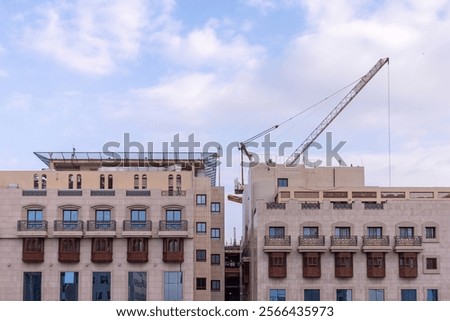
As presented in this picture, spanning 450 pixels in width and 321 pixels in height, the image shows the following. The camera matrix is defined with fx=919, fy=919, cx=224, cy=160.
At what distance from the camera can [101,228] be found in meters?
73.8

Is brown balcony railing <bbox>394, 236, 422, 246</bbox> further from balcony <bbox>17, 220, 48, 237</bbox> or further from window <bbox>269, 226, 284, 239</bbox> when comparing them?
balcony <bbox>17, 220, 48, 237</bbox>

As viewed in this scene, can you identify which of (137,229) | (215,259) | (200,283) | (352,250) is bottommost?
(200,283)

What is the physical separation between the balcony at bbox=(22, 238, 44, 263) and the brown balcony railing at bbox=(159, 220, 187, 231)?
9682 millimetres

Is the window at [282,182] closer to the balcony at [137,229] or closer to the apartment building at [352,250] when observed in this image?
the apartment building at [352,250]

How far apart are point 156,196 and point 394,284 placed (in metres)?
20.4

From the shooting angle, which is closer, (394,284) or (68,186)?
(394,284)

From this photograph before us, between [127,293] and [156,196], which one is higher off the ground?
[156,196]

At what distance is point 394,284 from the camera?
7331cm

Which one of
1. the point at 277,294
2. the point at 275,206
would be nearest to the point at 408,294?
the point at 277,294

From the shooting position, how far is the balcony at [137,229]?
241 ft

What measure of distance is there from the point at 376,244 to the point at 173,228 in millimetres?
16331

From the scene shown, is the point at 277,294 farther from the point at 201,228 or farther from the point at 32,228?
the point at 32,228
